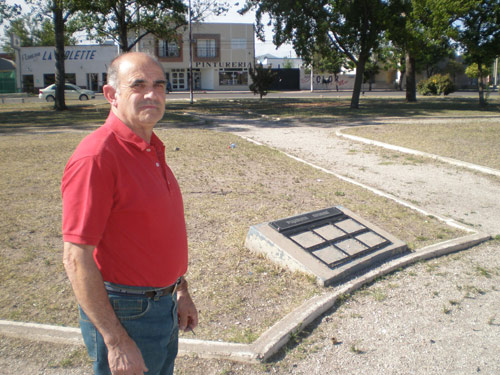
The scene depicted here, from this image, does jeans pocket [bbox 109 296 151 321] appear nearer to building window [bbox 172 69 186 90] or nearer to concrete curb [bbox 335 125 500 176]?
concrete curb [bbox 335 125 500 176]

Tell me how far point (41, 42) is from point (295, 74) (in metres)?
50.8

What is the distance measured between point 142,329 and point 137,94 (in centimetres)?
98

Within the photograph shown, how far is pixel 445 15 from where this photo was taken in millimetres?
22344

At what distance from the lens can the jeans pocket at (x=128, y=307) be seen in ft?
6.02

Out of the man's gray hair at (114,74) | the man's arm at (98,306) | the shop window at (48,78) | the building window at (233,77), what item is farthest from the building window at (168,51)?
the man's arm at (98,306)

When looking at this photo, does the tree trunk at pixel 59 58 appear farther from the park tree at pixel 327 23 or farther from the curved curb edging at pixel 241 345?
the curved curb edging at pixel 241 345

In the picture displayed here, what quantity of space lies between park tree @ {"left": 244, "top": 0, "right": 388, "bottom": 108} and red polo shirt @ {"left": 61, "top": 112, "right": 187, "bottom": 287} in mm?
23960

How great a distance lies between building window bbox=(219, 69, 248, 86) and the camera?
217 ft

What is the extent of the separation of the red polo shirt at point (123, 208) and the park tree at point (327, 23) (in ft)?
78.6

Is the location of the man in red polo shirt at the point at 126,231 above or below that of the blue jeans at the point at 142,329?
above

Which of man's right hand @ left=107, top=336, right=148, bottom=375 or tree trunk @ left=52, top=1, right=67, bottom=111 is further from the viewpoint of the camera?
tree trunk @ left=52, top=1, right=67, bottom=111

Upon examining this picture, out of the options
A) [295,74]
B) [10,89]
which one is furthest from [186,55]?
[10,89]

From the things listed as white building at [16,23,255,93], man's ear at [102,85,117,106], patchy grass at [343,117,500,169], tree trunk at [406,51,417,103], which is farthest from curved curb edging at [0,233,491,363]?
white building at [16,23,255,93]

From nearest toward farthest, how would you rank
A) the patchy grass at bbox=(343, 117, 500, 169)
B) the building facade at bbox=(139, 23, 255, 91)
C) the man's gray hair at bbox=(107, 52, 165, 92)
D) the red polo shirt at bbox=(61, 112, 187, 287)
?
the red polo shirt at bbox=(61, 112, 187, 287) < the man's gray hair at bbox=(107, 52, 165, 92) < the patchy grass at bbox=(343, 117, 500, 169) < the building facade at bbox=(139, 23, 255, 91)
